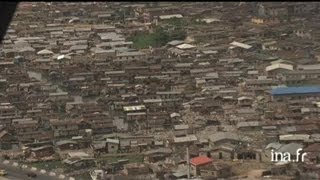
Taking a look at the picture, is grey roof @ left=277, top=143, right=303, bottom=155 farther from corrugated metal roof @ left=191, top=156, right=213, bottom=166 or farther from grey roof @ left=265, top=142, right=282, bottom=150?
corrugated metal roof @ left=191, top=156, right=213, bottom=166

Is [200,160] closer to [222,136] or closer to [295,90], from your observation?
[222,136]

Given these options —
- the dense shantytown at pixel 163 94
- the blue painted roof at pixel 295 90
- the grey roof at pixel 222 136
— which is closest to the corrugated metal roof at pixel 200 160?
the dense shantytown at pixel 163 94

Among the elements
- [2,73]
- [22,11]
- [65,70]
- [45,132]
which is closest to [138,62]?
[65,70]

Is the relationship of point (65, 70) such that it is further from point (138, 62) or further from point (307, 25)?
point (307, 25)

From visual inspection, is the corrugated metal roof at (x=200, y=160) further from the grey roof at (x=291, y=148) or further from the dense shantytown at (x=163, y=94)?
the grey roof at (x=291, y=148)

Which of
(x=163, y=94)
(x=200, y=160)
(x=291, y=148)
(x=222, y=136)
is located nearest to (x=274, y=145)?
(x=291, y=148)

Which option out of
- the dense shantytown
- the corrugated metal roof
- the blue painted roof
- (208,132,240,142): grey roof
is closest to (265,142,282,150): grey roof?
the dense shantytown
